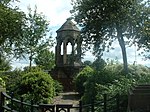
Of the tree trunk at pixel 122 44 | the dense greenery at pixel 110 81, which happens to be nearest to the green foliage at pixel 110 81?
the dense greenery at pixel 110 81

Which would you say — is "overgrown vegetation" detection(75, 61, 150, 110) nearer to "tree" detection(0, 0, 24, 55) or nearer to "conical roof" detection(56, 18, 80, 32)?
"tree" detection(0, 0, 24, 55)

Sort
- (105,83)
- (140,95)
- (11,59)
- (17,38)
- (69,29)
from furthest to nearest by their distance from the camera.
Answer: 1. (69,29)
2. (11,59)
3. (17,38)
4. (105,83)
5. (140,95)

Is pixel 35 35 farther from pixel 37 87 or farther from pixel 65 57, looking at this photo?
pixel 37 87

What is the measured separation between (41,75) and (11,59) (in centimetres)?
1228

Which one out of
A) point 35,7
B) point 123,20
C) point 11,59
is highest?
point 35,7

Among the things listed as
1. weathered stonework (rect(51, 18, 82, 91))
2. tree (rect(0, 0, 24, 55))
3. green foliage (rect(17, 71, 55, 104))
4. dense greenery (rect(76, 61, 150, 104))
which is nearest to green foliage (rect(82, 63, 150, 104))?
dense greenery (rect(76, 61, 150, 104))

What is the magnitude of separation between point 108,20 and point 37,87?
6.21m

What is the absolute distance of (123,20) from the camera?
731 inches

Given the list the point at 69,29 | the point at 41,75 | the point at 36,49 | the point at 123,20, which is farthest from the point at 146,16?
the point at 36,49

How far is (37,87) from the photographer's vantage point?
1516 centimetres

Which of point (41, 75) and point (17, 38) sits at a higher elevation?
point (17, 38)

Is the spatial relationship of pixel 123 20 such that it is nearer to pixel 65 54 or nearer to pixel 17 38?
pixel 17 38

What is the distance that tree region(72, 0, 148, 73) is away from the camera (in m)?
18.5

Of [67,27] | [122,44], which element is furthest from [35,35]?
[122,44]
